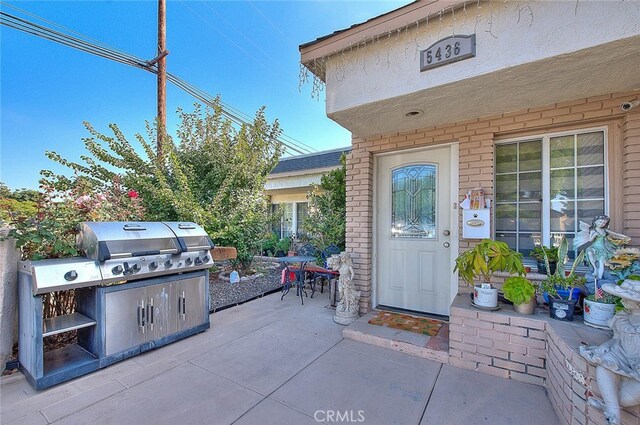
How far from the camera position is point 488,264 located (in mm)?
2453

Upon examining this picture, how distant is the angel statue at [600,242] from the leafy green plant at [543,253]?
0.33 meters

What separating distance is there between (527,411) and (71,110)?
10.7 metres

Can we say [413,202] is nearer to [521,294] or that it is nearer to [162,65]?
[521,294]

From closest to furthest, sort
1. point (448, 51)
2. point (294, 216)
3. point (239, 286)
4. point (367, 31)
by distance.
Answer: point (448, 51) → point (367, 31) → point (239, 286) → point (294, 216)

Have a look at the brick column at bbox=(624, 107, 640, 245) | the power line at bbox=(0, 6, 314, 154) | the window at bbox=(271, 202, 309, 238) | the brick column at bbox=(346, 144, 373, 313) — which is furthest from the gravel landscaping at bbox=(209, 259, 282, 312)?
the brick column at bbox=(624, 107, 640, 245)

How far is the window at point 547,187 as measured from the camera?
2736 mm

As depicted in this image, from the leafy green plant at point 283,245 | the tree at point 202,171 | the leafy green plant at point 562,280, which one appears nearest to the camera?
the leafy green plant at point 562,280

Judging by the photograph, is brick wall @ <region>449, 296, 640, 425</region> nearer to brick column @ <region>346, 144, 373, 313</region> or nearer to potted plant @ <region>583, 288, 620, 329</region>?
potted plant @ <region>583, 288, 620, 329</region>

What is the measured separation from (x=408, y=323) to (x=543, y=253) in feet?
5.59


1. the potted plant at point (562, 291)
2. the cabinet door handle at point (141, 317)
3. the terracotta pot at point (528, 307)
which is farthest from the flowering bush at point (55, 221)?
the potted plant at point (562, 291)

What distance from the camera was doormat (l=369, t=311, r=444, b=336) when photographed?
3.11m

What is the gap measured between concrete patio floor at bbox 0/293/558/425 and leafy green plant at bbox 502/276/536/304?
29.1 inches

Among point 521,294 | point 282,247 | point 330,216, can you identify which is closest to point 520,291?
point 521,294

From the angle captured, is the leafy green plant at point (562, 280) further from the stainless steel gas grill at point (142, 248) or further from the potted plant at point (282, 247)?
the potted plant at point (282, 247)
